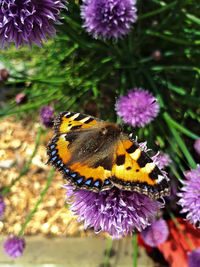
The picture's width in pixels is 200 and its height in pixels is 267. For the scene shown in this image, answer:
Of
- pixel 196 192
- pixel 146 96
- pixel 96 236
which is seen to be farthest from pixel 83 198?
pixel 96 236

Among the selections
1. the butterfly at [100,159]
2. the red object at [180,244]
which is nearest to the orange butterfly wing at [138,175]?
the butterfly at [100,159]

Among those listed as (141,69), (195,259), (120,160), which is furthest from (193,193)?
(141,69)

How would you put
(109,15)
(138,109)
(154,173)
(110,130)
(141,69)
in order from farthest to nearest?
1. (141,69)
2. (138,109)
3. (109,15)
4. (110,130)
5. (154,173)

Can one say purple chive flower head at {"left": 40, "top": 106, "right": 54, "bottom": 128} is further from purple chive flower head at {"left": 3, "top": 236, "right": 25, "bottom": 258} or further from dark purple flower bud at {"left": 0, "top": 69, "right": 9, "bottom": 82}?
purple chive flower head at {"left": 3, "top": 236, "right": 25, "bottom": 258}

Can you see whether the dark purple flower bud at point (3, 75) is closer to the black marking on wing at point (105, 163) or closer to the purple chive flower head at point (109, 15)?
the purple chive flower head at point (109, 15)

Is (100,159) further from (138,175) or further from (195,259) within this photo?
(195,259)

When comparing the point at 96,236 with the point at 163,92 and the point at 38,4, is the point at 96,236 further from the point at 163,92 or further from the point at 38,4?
the point at 38,4
